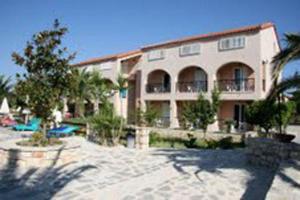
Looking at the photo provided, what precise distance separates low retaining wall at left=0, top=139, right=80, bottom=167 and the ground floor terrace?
1325 cm

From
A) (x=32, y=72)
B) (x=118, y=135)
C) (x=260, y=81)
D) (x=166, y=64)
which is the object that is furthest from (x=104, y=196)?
(x=166, y=64)

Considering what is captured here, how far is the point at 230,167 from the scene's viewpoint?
10.4 m

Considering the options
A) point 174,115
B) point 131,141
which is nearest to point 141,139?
point 131,141

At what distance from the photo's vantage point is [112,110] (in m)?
16.4

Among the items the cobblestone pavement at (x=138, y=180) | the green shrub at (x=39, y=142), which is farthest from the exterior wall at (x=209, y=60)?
the green shrub at (x=39, y=142)

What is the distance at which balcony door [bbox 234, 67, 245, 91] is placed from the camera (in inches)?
932

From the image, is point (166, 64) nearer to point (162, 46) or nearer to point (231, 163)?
point (162, 46)

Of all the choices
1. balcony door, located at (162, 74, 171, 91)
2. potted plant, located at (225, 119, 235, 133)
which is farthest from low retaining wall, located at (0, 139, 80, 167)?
balcony door, located at (162, 74, 171, 91)

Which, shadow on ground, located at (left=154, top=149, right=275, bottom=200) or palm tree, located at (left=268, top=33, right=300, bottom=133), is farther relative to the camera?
palm tree, located at (left=268, top=33, right=300, bottom=133)

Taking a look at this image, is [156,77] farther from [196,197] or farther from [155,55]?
[196,197]

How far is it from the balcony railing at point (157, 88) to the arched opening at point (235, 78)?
6.21 meters

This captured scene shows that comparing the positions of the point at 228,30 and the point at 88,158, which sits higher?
the point at 228,30

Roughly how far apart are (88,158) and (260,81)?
53.1ft

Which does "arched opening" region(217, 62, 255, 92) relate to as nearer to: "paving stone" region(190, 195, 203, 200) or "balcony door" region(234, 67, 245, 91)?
"balcony door" region(234, 67, 245, 91)
